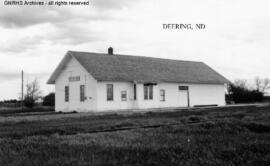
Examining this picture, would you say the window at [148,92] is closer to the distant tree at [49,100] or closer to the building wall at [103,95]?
the building wall at [103,95]

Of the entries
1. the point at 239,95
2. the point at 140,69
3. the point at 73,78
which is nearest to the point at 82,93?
the point at 73,78

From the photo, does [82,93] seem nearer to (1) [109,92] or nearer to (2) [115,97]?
(1) [109,92]

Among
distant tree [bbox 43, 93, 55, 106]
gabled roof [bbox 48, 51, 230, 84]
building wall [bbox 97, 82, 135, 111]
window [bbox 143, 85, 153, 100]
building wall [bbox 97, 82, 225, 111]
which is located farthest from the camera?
distant tree [bbox 43, 93, 55, 106]

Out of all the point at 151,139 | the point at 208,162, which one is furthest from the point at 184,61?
the point at 208,162

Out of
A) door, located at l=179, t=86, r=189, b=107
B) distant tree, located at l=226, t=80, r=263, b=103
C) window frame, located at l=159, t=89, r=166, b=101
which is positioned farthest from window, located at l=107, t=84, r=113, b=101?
distant tree, located at l=226, t=80, r=263, b=103

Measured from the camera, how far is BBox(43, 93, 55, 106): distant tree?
51406mm

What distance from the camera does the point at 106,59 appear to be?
3734cm

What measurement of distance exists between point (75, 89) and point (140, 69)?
6.61 metres

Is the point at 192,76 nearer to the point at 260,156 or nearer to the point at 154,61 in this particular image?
the point at 154,61

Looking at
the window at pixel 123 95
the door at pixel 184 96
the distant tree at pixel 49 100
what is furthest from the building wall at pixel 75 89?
the distant tree at pixel 49 100

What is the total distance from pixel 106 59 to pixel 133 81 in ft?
11.6

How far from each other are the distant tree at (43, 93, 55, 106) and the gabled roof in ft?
42.0

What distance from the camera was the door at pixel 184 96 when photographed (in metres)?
41.1

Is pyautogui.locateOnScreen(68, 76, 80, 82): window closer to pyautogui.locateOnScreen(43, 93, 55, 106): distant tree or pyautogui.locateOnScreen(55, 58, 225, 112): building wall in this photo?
pyautogui.locateOnScreen(55, 58, 225, 112): building wall
